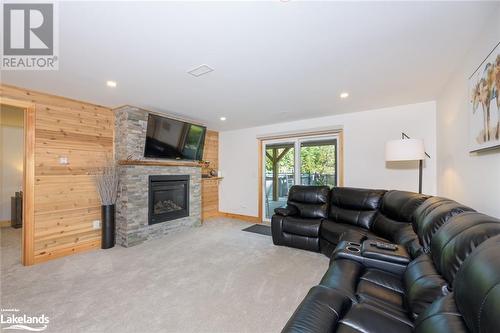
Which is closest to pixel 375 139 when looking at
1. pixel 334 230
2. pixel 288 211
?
pixel 334 230

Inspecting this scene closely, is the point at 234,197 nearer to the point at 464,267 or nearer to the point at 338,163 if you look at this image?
the point at 338,163

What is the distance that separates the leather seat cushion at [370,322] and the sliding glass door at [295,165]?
3.38m

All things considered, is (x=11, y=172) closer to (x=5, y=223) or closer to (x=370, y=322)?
(x=5, y=223)

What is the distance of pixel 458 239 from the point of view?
109 centimetres

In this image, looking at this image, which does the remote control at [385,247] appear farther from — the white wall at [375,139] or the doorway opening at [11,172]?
the doorway opening at [11,172]

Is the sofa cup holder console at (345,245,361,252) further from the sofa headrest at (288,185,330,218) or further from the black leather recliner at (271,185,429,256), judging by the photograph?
the sofa headrest at (288,185,330,218)

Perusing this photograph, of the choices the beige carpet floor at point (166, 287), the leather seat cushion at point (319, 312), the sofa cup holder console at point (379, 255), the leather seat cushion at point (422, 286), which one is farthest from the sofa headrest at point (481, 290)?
the beige carpet floor at point (166, 287)

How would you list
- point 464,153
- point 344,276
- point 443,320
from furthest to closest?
point 464,153 < point 344,276 < point 443,320

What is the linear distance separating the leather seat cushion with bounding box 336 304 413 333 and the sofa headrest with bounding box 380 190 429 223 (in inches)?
55.2

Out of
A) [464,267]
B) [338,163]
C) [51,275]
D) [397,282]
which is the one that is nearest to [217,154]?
[338,163]

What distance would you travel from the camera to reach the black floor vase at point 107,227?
335cm

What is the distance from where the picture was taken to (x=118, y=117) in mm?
3668

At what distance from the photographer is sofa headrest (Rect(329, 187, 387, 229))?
2.95m

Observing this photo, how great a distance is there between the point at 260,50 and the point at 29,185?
3452 millimetres
